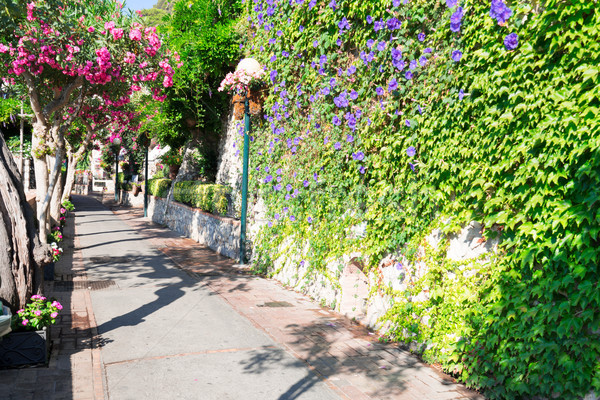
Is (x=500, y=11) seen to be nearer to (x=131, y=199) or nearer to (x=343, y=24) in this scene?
(x=343, y=24)

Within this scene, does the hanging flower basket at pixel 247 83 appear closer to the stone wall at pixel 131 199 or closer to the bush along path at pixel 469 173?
the bush along path at pixel 469 173

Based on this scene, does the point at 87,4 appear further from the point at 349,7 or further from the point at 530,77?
the point at 530,77

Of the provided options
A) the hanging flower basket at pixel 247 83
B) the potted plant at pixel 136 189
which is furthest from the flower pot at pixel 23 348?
the potted plant at pixel 136 189

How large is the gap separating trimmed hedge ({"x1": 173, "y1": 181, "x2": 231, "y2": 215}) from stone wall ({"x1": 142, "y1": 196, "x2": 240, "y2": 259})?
20 centimetres

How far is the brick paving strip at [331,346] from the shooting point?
457 centimetres

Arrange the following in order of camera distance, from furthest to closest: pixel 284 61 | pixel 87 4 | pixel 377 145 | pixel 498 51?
pixel 87 4 → pixel 284 61 → pixel 377 145 → pixel 498 51

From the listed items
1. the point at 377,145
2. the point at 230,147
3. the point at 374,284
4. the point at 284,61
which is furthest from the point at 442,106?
the point at 230,147

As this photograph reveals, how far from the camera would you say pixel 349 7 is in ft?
22.9

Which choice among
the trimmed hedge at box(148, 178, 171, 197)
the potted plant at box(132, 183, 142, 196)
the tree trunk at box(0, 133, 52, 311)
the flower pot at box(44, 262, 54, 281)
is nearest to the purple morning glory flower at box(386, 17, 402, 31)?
the tree trunk at box(0, 133, 52, 311)

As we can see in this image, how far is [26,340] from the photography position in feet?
15.8

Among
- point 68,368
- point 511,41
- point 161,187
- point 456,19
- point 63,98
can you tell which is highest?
point 456,19

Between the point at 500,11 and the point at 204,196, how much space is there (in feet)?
37.3

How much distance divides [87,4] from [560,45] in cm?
912

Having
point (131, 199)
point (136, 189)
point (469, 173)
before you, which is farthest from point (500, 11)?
point (131, 199)
